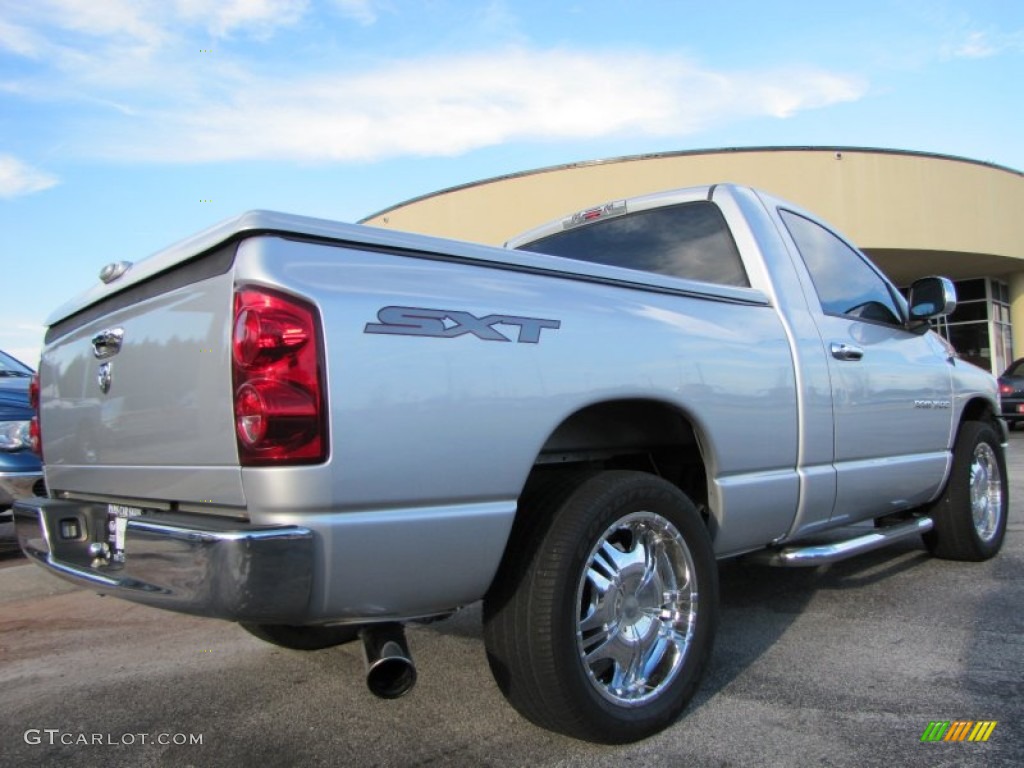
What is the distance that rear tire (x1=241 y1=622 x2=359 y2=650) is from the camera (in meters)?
2.99

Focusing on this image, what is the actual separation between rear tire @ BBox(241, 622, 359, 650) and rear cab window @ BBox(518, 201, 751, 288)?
211cm

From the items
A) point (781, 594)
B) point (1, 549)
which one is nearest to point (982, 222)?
point (781, 594)

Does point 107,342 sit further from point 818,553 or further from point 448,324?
point 818,553

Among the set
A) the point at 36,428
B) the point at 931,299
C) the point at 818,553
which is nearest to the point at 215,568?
the point at 36,428

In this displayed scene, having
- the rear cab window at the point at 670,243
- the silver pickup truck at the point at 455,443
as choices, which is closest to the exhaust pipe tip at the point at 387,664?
the silver pickup truck at the point at 455,443

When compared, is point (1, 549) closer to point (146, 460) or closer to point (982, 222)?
point (146, 460)

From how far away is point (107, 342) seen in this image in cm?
267

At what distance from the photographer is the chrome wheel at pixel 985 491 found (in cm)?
492

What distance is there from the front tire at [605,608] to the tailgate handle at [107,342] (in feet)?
4.52

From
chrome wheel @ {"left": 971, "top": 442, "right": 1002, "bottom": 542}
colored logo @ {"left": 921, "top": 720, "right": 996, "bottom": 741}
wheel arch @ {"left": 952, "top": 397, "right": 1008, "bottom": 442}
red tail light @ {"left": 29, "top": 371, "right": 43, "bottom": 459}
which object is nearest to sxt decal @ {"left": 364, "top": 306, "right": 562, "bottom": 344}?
colored logo @ {"left": 921, "top": 720, "right": 996, "bottom": 741}

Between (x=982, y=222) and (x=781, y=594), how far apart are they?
20.1 meters

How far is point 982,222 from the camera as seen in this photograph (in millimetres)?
20938

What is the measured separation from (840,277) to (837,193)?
16.9 m

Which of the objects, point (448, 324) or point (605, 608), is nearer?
point (448, 324)
